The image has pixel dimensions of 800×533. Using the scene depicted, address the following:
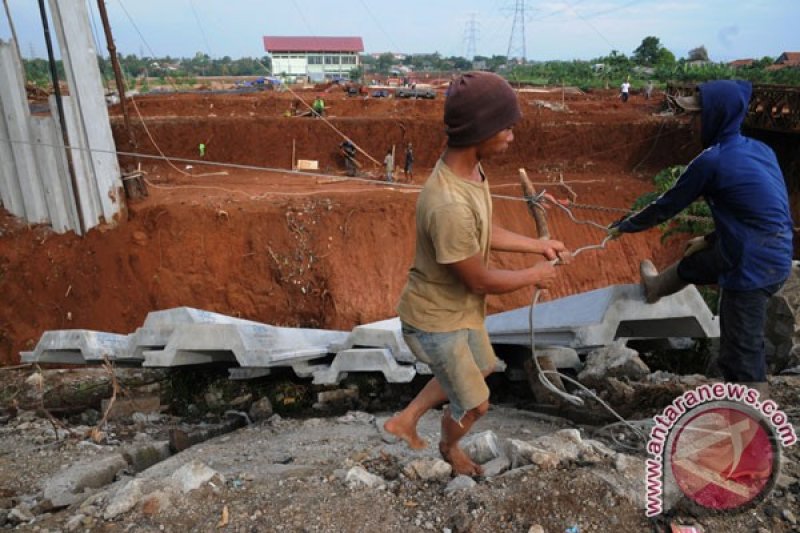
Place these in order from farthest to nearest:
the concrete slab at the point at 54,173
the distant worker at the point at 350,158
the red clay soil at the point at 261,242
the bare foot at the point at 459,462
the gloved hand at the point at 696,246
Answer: the distant worker at the point at 350,158, the red clay soil at the point at 261,242, the concrete slab at the point at 54,173, the gloved hand at the point at 696,246, the bare foot at the point at 459,462

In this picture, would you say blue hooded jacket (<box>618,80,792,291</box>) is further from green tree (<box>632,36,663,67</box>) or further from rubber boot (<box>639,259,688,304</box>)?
green tree (<box>632,36,663,67</box>)

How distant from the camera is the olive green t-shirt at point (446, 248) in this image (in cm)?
212

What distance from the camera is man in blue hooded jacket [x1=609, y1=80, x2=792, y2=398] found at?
113 inches

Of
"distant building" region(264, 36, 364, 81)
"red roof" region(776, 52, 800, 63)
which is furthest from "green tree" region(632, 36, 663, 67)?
"distant building" region(264, 36, 364, 81)

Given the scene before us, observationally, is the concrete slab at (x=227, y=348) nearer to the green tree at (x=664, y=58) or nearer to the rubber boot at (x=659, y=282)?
the rubber boot at (x=659, y=282)

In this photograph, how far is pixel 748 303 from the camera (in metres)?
2.92

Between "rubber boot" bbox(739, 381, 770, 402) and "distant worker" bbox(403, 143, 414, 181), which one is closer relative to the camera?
"rubber boot" bbox(739, 381, 770, 402)

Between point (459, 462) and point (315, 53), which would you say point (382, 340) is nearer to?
point (459, 462)

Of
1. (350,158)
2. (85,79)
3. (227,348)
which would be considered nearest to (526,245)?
(227,348)

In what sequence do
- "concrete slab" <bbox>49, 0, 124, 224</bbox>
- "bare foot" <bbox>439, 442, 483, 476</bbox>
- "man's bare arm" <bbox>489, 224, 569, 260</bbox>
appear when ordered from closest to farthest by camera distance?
"man's bare arm" <bbox>489, 224, 569, 260</bbox> → "bare foot" <bbox>439, 442, 483, 476</bbox> → "concrete slab" <bbox>49, 0, 124, 224</bbox>

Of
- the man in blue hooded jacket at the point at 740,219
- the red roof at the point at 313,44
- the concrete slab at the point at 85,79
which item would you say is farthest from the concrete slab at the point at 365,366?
the red roof at the point at 313,44

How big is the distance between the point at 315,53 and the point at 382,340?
48411mm

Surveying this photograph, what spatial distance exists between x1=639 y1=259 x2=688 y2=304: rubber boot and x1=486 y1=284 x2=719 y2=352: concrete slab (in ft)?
0.34

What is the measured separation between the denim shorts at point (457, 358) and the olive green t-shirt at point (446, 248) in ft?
0.16
